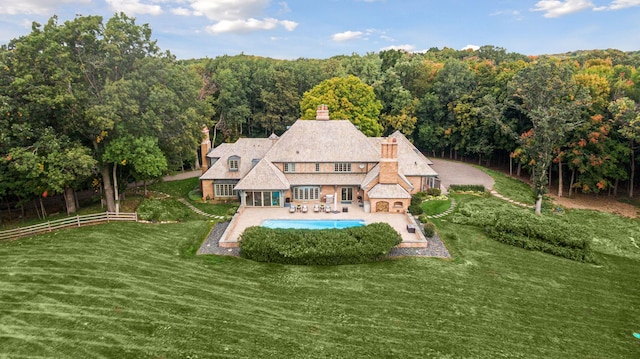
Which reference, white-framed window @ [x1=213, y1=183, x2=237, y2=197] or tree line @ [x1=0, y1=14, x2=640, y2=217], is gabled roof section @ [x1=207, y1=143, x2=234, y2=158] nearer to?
tree line @ [x1=0, y1=14, x2=640, y2=217]

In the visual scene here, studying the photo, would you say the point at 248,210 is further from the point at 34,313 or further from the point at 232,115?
the point at 232,115

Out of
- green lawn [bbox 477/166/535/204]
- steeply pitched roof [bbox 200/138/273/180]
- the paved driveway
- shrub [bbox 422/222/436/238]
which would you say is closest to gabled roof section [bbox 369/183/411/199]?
shrub [bbox 422/222/436/238]

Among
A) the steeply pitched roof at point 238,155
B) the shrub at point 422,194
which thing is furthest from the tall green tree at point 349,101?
the shrub at point 422,194

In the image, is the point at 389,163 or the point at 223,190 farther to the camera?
the point at 223,190

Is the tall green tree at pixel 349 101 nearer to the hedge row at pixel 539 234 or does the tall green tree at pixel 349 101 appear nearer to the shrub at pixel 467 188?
the shrub at pixel 467 188

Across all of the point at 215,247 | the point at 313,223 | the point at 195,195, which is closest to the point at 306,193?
the point at 313,223

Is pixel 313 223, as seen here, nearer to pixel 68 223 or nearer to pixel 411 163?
pixel 411 163
